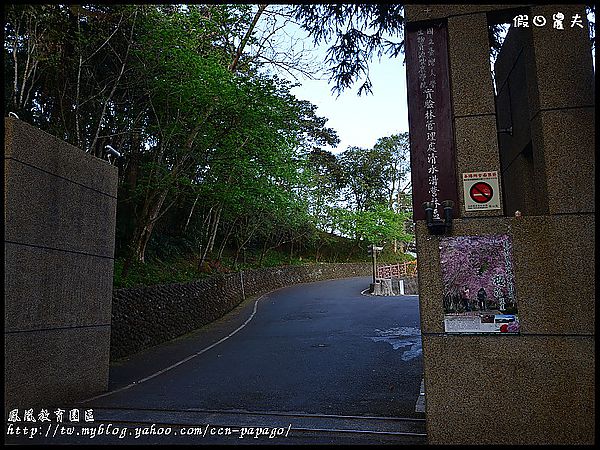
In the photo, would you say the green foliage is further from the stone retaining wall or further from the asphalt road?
the asphalt road

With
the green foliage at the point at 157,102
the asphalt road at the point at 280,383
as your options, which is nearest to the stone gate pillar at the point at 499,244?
the asphalt road at the point at 280,383

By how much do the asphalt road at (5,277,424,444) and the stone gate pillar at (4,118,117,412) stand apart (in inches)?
Result: 24.6

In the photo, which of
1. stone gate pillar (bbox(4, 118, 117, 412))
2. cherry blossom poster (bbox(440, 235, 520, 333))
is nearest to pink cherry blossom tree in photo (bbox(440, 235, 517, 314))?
cherry blossom poster (bbox(440, 235, 520, 333))

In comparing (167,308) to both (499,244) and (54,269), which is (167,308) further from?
(499,244)

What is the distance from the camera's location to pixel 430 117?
15.1 feet

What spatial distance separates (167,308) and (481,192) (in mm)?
9692

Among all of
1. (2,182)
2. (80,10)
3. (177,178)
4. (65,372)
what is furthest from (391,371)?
(80,10)

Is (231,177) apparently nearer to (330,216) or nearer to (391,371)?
(391,371)

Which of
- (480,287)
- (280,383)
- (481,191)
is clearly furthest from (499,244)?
(280,383)

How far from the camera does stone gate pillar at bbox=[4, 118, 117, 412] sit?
16.0 ft

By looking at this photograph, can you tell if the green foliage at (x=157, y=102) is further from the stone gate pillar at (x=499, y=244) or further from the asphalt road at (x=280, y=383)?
the stone gate pillar at (x=499, y=244)

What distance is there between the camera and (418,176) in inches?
179

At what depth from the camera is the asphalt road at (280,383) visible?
Result: 15.1 ft

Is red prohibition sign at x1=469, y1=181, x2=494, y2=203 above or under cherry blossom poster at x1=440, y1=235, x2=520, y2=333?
above
